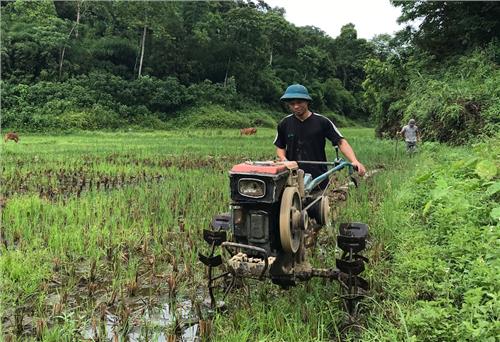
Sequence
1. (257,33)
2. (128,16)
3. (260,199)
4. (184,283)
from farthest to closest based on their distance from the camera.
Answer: (257,33) → (128,16) → (184,283) → (260,199)

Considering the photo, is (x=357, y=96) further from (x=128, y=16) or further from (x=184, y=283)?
(x=184, y=283)

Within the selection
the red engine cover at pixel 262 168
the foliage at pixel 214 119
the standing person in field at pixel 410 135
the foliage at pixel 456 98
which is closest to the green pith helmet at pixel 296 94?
the red engine cover at pixel 262 168

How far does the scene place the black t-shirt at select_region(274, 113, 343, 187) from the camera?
3408mm

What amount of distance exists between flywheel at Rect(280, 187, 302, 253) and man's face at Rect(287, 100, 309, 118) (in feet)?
2.93

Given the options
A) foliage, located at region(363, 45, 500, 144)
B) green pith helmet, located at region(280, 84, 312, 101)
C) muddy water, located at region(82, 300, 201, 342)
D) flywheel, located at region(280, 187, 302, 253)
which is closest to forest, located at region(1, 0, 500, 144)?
foliage, located at region(363, 45, 500, 144)

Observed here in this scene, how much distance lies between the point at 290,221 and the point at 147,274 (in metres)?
1.53

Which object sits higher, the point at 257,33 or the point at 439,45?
the point at 257,33

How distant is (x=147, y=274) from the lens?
344 cm

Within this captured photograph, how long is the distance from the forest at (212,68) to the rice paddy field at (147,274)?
6978 mm

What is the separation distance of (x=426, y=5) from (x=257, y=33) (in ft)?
63.2

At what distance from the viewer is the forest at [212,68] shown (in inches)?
511

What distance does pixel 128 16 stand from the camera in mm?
27828

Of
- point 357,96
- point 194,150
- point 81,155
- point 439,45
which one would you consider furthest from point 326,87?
point 81,155

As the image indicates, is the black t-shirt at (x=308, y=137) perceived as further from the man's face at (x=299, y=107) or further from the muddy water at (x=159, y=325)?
the muddy water at (x=159, y=325)
